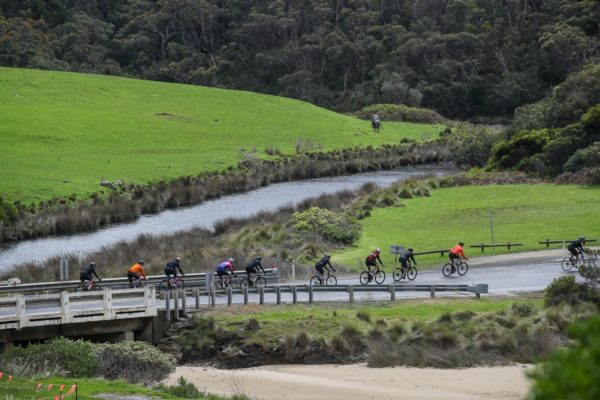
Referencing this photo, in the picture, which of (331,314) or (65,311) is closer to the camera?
(65,311)

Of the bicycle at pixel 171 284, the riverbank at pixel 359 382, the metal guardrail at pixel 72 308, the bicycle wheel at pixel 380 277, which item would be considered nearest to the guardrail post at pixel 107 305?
the metal guardrail at pixel 72 308

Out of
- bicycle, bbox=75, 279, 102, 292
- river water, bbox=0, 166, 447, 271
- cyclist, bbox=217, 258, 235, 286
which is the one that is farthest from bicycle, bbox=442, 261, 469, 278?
river water, bbox=0, 166, 447, 271

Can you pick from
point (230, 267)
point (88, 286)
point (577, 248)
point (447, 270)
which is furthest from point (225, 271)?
point (577, 248)

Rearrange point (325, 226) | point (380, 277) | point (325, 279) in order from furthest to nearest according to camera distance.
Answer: point (325, 226) → point (380, 277) → point (325, 279)

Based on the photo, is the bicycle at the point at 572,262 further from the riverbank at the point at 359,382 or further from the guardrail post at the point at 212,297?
Answer: the guardrail post at the point at 212,297

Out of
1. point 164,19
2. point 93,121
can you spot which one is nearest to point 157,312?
point 93,121

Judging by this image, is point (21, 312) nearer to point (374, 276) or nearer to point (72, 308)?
point (72, 308)

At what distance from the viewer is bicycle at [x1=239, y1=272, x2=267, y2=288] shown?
35.4 meters

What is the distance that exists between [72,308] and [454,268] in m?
16.2

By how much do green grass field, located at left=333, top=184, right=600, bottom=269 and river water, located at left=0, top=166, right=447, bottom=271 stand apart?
36.3 feet

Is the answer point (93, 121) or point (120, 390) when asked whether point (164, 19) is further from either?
point (120, 390)

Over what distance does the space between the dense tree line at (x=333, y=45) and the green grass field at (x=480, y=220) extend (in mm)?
65708

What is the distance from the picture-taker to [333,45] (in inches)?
5669

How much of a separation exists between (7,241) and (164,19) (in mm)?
103080
